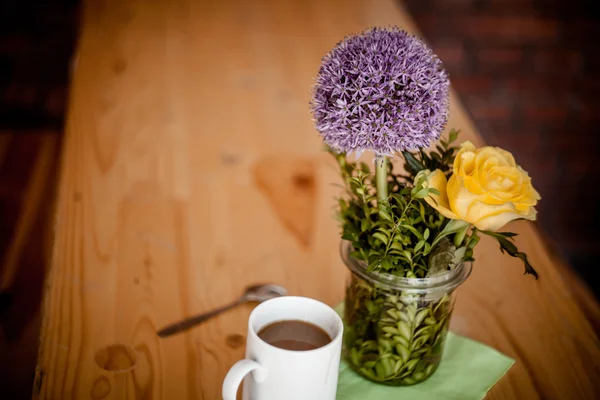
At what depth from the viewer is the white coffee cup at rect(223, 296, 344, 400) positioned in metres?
0.54

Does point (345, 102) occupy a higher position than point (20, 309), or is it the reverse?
point (345, 102)

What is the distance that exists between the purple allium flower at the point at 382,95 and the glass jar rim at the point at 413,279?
14 centimetres

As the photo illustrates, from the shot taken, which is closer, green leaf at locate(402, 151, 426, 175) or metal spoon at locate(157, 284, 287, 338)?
green leaf at locate(402, 151, 426, 175)

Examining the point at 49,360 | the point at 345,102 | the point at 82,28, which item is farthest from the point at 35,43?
the point at 345,102

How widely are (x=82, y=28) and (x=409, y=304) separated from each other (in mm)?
1312

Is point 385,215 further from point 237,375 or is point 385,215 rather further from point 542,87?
point 542,87

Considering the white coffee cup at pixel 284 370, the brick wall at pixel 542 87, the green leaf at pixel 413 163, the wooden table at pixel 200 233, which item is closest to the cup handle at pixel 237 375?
the white coffee cup at pixel 284 370

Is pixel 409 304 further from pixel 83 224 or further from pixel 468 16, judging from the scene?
pixel 468 16

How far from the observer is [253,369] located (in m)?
0.56

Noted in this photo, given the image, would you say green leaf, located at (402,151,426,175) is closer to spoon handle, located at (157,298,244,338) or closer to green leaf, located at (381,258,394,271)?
green leaf, located at (381,258,394,271)

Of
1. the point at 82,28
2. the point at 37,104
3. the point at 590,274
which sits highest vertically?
the point at 82,28

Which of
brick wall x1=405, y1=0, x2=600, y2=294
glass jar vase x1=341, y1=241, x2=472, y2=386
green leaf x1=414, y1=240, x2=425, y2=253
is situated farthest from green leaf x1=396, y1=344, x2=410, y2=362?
brick wall x1=405, y1=0, x2=600, y2=294

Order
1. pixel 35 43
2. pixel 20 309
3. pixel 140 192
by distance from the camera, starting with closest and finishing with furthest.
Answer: pixel 140 192 < pixel 20 309 < pixel 35 43

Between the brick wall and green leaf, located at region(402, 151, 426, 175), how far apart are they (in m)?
2.00
